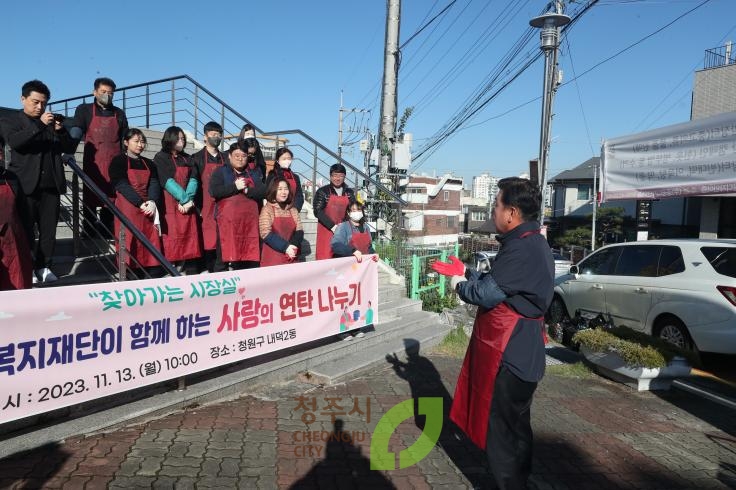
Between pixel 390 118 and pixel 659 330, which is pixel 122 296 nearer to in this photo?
pixel 659 330

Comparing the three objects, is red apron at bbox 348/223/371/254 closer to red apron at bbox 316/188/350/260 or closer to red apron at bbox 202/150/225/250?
red apron at bbox 316/188/350/260

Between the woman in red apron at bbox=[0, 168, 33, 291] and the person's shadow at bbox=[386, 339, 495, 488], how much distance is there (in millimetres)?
3494

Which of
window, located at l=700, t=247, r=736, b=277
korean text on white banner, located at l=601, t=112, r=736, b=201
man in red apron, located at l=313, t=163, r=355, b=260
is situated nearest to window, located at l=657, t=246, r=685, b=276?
window, located at l=700, t=247, r=736, b=277

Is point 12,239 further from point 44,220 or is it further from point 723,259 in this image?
point 723,259

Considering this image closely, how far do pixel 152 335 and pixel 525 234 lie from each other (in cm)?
284

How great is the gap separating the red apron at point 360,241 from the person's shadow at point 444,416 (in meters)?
1.33

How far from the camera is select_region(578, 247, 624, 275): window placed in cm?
798

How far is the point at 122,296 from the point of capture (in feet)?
11.9

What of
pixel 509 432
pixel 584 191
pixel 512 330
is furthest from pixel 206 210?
pixel 584 191

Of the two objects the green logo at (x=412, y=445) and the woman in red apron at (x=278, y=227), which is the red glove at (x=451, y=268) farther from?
the woman in red apron at (x=278, y=227)

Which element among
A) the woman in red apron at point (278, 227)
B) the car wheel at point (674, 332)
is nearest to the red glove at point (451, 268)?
the woman in red apron at point (278, 227)

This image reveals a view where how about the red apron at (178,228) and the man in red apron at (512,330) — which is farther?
the red apron at (178,228)

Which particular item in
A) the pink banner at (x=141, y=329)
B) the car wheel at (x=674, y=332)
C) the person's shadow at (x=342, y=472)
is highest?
the pink banner at (x=141, y=329)

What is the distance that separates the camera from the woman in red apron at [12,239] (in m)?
3.86
